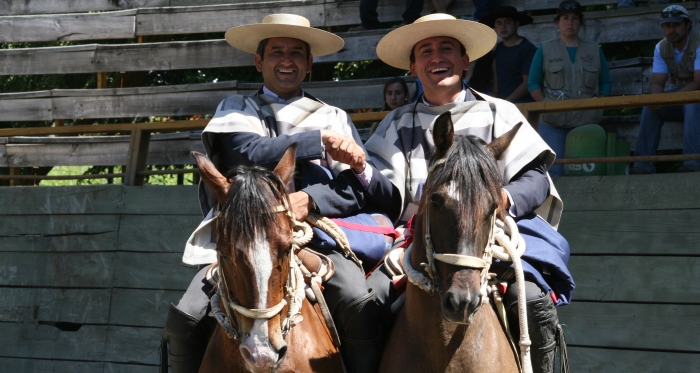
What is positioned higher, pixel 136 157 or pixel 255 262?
pixel 255 262

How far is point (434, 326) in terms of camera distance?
3.29 meters

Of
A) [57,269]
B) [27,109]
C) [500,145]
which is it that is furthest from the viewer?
[27,109]

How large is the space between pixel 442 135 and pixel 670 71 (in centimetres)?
429

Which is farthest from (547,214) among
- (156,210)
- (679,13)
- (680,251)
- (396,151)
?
(156,210)

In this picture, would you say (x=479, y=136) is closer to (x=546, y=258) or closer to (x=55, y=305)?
(x=546, y=258)

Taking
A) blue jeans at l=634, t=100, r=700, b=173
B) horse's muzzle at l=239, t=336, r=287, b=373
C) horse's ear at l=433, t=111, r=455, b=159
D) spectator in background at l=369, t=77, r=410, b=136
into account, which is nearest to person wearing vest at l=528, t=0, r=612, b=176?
blue jeans at l=634, t=100, r=700, b=173

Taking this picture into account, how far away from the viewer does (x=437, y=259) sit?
3.07 meters

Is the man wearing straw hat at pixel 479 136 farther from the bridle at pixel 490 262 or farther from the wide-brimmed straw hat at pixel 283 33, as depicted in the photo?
the wide-brimmed straw hat at pixel 283 33

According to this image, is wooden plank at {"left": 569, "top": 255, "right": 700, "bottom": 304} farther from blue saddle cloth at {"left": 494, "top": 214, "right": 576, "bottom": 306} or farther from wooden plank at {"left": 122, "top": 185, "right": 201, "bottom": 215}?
wooden plank at {"left": 122, "top": 185, "right": 201, "bottom": 215}

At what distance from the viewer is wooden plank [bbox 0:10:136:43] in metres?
10.2

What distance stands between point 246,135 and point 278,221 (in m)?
1.01

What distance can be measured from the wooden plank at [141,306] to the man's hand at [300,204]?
3.46m

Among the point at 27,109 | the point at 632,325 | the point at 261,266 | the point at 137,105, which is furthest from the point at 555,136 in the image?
the point at 27,109

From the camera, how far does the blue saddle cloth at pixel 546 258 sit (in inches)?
143
